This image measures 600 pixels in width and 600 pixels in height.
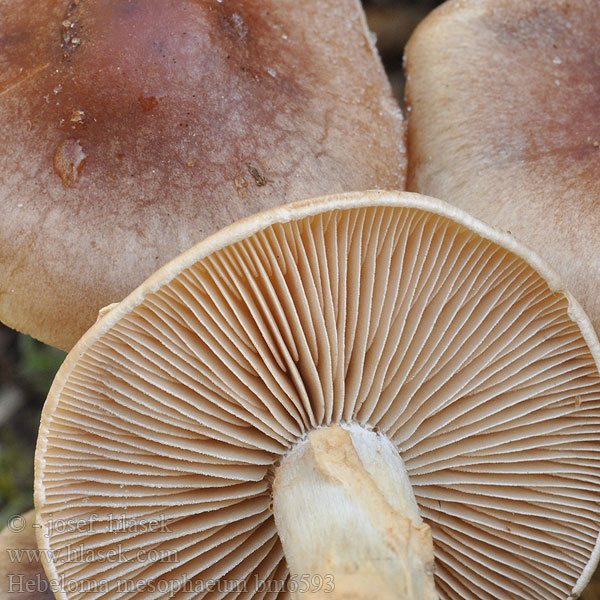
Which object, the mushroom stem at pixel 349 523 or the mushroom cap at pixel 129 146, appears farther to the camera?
the mushroom cap at pixel 129 146

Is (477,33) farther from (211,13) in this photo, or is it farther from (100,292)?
(100,292)

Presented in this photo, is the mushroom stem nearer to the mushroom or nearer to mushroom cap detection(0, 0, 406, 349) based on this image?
the mushroom

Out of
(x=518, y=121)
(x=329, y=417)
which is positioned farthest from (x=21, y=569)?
(x=518, y=121)

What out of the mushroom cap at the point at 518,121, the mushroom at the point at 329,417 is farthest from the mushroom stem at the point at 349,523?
the mushroom cap at the point at 518,121

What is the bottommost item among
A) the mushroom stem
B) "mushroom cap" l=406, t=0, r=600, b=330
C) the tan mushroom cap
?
the tan mushroom cap

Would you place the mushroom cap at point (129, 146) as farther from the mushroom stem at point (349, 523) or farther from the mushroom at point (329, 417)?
the mushroom stem at point (349, 523)

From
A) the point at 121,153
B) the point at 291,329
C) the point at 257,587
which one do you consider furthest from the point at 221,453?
the point at 121,153

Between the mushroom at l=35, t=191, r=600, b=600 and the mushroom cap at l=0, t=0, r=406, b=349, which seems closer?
the mushroom at l=35, t=191, r=600, b=600

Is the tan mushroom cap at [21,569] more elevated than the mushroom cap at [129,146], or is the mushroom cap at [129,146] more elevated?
the mushroom cap at [129,146]

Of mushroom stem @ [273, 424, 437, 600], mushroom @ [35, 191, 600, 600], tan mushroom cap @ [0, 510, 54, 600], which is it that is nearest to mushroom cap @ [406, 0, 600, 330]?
mushroom @ [35, 191, 600, 600]
